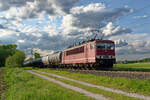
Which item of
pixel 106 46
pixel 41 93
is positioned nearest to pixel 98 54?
pixel 106 46

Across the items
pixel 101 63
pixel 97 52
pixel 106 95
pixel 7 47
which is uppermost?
pixel 7 47

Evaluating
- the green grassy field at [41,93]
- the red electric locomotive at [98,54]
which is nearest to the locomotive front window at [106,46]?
the red electric locomotive at [98,54]

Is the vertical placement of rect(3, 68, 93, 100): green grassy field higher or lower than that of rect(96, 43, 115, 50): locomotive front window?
lower

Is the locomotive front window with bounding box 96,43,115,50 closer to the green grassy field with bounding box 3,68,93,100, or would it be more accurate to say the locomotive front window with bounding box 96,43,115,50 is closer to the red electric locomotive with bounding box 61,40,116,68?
the red electric locomotive with bounding box 61,40,116,68

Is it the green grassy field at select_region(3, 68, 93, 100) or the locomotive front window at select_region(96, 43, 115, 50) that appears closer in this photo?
the green grassy field at select_region(3, 68, 93, 100)

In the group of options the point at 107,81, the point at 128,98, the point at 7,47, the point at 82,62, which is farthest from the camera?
the point at 7,47

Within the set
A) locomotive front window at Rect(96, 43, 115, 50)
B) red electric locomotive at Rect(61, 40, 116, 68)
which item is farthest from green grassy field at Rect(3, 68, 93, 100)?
locomotive front window at Rect(96, 43, 115, 50)

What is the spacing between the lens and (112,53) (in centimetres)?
2420

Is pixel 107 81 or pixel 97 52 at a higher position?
pixel 97 52

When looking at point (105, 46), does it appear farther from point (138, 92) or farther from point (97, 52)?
point (138, 92)

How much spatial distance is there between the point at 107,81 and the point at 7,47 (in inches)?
5102

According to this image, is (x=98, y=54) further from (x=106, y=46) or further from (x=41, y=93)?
(x=41, y=93)

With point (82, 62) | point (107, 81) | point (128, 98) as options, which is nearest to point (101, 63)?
point (82, 62)

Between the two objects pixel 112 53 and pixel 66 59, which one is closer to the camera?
pixel 112 53
